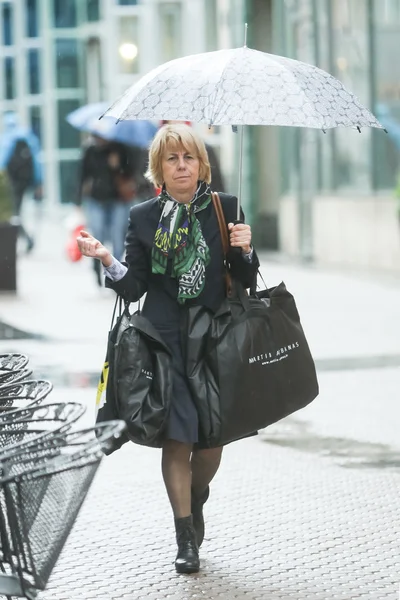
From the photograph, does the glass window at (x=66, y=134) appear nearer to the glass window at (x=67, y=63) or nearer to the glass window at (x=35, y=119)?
the glass window at (x=67, y=63)

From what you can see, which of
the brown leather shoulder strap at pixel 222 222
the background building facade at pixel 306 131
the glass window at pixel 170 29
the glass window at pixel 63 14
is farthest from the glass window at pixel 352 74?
the glass window at pixel 63 14

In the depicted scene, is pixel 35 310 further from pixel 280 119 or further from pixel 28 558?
pixel 28 558

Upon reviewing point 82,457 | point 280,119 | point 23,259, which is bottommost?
point 23,259

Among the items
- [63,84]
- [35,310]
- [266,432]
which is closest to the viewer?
[266,432]

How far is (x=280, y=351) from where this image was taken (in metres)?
5.51

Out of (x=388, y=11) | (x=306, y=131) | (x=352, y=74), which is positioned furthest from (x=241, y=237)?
(x=306, y=131)

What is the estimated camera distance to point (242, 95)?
5336mm

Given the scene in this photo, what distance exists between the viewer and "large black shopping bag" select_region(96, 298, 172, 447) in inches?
210

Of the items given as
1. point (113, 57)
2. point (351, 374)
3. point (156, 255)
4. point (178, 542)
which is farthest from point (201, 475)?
point (113, 57)

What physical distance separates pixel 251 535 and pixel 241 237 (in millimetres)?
1294

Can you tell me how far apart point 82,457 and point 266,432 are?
15.4 ft

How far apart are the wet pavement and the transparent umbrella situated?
57.9 inches

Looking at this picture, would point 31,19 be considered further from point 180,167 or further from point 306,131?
point 180,167

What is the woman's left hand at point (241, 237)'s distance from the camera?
540cm
